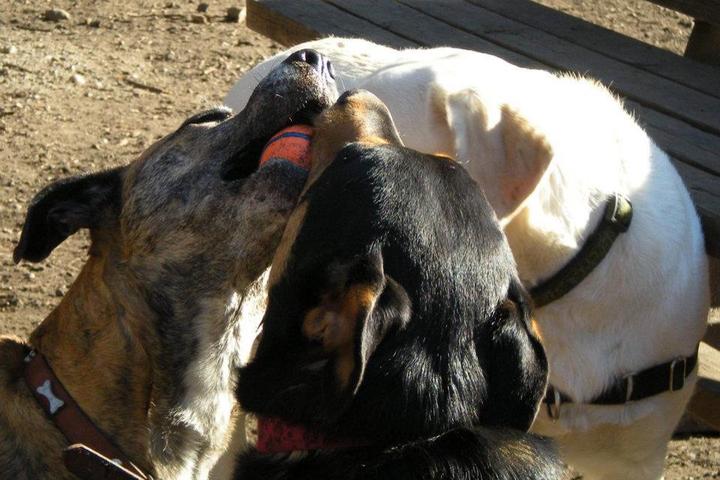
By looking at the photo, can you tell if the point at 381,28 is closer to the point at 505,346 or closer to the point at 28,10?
the point at 505,346

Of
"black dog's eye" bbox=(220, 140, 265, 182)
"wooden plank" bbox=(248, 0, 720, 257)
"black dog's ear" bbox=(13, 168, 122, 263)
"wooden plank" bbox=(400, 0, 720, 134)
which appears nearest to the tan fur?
"black dog's ear" bbox=(13, 168, 122, 263)

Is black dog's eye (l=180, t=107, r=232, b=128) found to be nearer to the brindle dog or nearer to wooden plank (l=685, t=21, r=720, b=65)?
the brindle dog

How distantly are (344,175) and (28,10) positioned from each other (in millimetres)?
6475

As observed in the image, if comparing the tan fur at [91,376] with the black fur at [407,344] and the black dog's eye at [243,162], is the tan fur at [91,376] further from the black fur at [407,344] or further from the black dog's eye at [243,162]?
the black fur at [407,344]

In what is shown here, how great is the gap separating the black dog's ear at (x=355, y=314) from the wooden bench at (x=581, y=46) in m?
2.04

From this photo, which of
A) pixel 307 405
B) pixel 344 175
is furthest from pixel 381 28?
pixel 307 405

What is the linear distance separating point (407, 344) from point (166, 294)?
1169 mm

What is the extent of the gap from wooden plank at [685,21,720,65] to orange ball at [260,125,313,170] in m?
3.15

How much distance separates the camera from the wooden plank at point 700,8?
4.98 m

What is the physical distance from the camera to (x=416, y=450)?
218 cm

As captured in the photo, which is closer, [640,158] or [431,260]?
[431,260]

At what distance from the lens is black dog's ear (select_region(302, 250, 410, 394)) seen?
6.58ft

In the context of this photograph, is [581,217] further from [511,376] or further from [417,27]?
[417,27]

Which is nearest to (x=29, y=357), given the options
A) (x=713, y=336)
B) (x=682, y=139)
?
(x=682, y=139)
